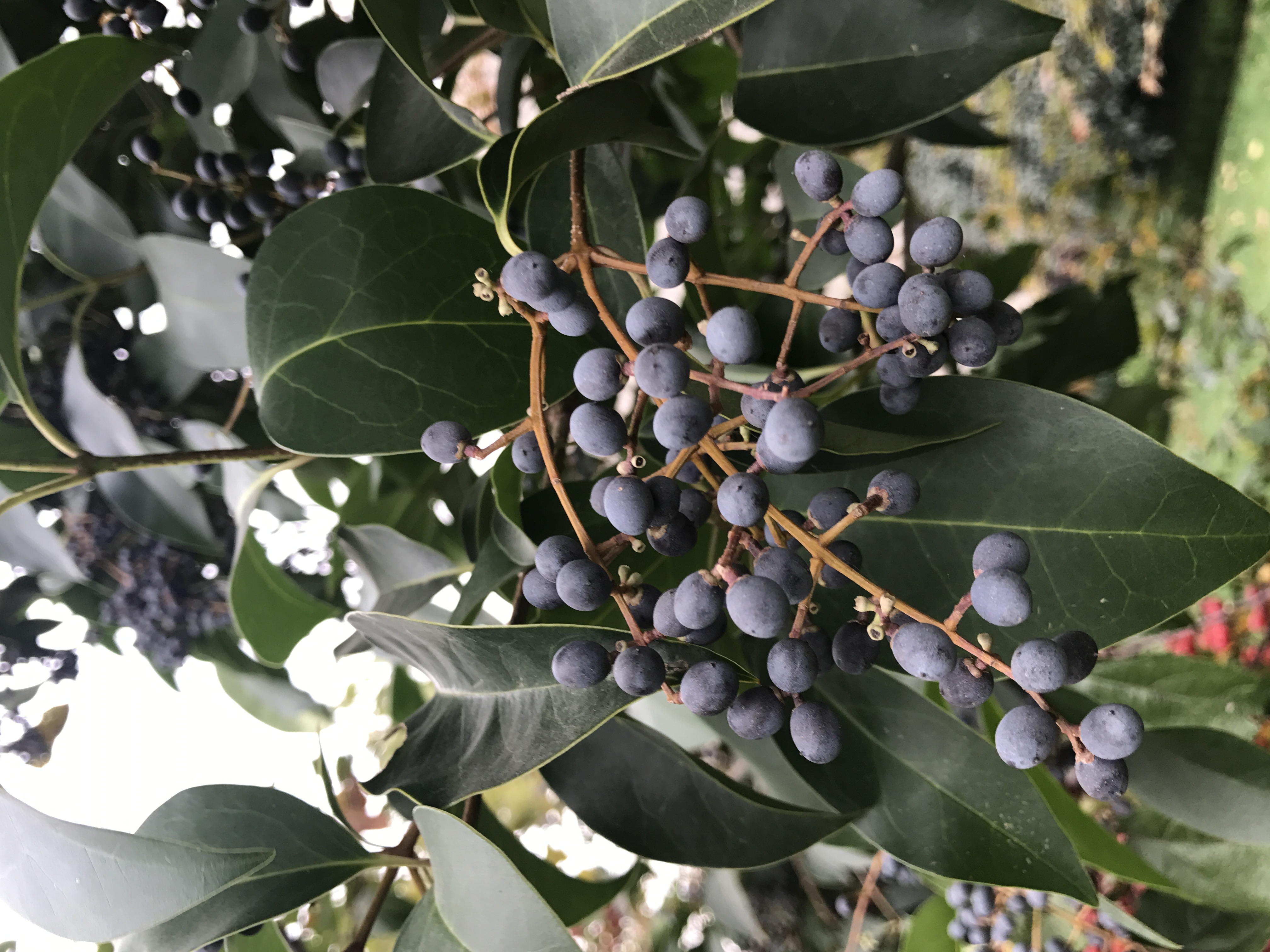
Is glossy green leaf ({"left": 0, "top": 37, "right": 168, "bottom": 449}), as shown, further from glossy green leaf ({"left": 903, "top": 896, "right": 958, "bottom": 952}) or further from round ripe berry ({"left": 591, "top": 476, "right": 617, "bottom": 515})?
glossy green leaf ({"left": 903, "top": 896, "right": 958, "bottom": 952})

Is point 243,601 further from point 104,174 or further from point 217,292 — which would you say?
point 104,174

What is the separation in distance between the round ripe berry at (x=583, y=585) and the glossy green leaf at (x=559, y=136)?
0.18 metres

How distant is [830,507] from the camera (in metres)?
0.43

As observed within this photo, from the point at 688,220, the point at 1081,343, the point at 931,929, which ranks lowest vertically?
the point at 931,929

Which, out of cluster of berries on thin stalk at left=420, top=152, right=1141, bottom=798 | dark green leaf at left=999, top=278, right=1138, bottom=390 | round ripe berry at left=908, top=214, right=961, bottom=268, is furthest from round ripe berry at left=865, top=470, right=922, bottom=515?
dark green leaf at left=999, top=278, right=1138, bottom=390

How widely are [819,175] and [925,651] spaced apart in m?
0.23

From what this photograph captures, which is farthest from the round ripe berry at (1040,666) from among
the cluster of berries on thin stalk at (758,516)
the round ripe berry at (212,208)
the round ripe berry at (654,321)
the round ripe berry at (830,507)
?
the round ripe berry at (212,208)

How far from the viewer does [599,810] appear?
58cm

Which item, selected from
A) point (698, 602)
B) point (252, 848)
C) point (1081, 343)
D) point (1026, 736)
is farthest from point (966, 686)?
point (1081, 343)

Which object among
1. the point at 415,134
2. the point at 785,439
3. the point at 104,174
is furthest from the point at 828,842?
the point at 104,174

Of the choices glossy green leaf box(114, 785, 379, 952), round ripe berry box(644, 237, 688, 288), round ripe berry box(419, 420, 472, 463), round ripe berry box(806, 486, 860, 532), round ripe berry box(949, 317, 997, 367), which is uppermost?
round ripe berry box(644, 237, 688, 288)

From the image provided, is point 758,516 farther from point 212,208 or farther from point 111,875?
point 212,208

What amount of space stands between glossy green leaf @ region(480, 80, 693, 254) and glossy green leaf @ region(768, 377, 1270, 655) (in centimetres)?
20

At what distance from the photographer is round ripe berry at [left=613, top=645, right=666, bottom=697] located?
1.25ft
